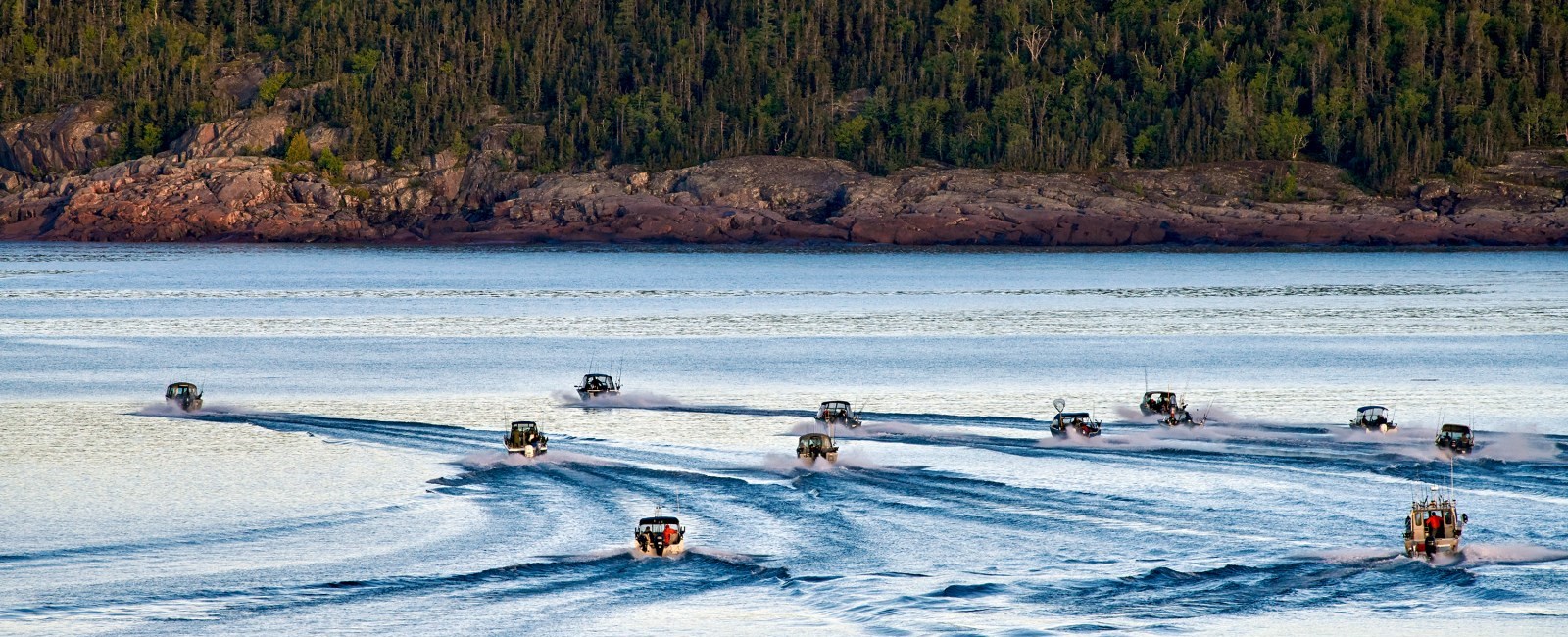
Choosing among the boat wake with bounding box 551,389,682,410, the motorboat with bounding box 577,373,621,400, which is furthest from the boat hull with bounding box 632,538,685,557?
the motorboat with bounding box 577,373,621,400

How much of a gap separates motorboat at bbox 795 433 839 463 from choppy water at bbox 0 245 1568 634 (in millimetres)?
708

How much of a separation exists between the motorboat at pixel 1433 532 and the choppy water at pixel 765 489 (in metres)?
0.65

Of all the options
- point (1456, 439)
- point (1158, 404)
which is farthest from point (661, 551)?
point (1158, 404)

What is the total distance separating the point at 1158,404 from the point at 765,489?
2297cm

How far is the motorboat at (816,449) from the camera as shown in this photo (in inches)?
2255

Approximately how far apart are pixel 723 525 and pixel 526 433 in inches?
522

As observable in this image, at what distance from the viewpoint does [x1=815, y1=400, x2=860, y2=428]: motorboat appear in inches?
2616

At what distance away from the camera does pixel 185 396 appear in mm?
74812

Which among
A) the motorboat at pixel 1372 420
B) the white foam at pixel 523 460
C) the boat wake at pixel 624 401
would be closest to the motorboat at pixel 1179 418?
the motorboat at pixel 1372 420

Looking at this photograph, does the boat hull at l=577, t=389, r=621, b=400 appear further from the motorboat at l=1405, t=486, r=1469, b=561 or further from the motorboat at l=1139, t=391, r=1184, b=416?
the motorboat at l=1405, t=486, r=1469, b=561

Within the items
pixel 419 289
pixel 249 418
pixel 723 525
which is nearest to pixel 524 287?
pixel 419 289

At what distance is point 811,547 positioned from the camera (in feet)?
146

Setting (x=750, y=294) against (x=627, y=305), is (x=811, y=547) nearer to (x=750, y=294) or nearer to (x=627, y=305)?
(x=627, y=305)

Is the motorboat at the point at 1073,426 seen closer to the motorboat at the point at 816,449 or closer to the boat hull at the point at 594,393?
the motorboat at the point at 816,449
